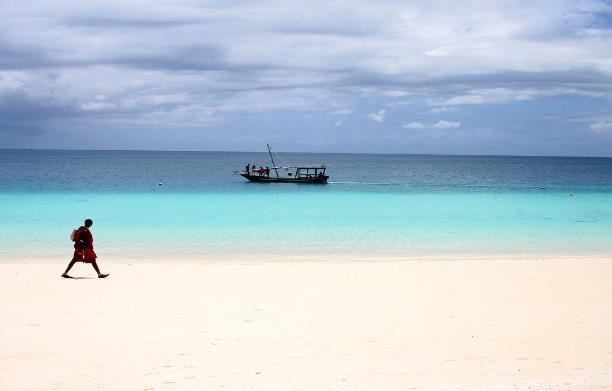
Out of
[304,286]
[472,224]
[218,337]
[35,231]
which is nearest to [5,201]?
[35,231]

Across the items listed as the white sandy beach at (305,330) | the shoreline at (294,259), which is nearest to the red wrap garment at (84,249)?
the white sandy beach at (305,330)

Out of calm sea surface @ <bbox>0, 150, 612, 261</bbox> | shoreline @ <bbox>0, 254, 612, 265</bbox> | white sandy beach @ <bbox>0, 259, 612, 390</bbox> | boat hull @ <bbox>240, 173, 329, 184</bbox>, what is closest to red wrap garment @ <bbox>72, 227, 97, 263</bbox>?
white sandy beach @ <bbox>0, 259, 612, 390</bbox>

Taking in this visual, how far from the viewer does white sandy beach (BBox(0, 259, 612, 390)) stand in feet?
22.4

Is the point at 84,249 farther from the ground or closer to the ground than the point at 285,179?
closer to the ground

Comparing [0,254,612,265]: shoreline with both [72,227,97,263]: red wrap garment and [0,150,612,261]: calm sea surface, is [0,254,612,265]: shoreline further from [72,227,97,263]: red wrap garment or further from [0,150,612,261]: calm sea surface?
[72,227,97,263]: red wrap garment

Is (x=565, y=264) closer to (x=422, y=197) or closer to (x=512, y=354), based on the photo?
(x=512, y=354)

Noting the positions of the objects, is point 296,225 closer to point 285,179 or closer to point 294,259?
point 294,259

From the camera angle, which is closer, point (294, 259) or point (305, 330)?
point (305, 330)

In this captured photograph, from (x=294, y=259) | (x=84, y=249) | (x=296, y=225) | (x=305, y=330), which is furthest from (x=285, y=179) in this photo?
(x=305, y=330)

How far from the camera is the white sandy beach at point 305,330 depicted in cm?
682

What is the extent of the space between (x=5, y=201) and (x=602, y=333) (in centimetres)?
3369

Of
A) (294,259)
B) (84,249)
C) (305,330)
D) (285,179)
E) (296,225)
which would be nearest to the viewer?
(305,330)

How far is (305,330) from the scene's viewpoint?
888 centimetres

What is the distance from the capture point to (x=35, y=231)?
22.5 m
